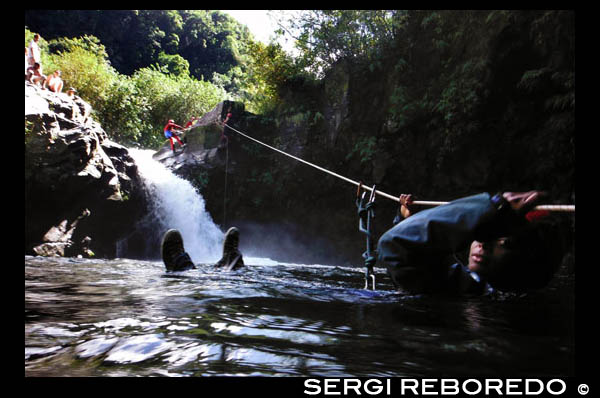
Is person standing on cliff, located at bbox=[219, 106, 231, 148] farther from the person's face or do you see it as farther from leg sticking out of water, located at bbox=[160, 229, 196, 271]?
the person's face

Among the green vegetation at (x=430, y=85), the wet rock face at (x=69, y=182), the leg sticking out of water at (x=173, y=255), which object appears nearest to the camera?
the leg sticking out of water at (x=173, y=255)

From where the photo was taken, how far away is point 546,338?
2.01 meters

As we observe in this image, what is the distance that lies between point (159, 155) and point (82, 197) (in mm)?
4140

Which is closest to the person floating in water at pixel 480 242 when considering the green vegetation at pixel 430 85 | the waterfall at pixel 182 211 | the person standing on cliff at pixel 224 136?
the green vegetation at pixel 430 85

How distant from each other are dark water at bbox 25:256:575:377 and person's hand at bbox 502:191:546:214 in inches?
27.9

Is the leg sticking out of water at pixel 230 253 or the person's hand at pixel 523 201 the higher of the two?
the person's hand at pixel 523 201

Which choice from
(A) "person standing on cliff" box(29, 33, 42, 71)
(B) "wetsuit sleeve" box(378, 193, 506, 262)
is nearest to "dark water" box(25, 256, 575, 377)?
(B) "wetsuit sleeve" box(378, 193, 506, 262)

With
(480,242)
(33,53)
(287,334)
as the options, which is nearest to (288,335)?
(287,334)

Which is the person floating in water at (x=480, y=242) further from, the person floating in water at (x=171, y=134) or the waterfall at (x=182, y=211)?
the person floating in water at (x=171, y=134)

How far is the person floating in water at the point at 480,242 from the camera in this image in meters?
1.77

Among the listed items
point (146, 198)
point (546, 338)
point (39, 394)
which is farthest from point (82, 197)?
point (546, 338)

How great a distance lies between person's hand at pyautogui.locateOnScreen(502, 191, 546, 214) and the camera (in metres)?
1.71

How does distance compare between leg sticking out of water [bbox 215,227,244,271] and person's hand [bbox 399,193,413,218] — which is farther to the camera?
leg sticking out of water [bbox 215,227,244,271]

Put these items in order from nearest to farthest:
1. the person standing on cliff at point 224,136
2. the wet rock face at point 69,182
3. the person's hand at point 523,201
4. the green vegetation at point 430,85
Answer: the person's hand at point 523,201 → the green vegetation at point 430,85 → the wet rock face at point 69,182 → the person standing on cliff at point 224,136
